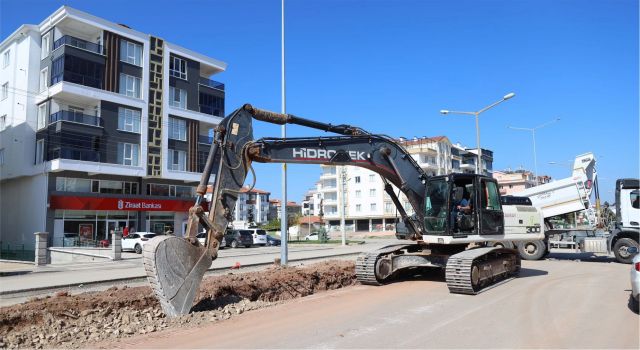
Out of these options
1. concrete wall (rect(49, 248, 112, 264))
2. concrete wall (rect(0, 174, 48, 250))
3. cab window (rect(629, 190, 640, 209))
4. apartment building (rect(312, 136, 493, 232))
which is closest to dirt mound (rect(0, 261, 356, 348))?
cab window (rect(629, 190, 640, 209))

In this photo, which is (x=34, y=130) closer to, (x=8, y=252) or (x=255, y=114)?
(x=8, y=252)

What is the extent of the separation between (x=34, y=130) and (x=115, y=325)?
3828 centimetres

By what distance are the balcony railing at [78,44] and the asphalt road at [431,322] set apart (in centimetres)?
3500

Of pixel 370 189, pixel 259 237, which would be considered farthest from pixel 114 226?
pixel 370 189

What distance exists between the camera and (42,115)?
1558 inches

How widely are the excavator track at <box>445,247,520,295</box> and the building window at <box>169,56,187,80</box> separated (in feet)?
128

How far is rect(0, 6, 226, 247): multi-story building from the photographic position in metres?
37.7

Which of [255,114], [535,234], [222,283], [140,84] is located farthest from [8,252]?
[535,234]

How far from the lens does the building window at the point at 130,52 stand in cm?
4162

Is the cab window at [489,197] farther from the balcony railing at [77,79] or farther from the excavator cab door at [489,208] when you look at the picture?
the balcony railing at [77,79]

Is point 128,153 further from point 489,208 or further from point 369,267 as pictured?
point 489,208

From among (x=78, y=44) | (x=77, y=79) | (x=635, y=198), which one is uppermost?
(x=78, y=44)

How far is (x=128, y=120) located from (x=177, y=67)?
7.97m

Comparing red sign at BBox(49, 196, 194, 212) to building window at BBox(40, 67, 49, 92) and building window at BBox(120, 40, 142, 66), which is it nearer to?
building window at BBox(40, 67, 49, 92)
